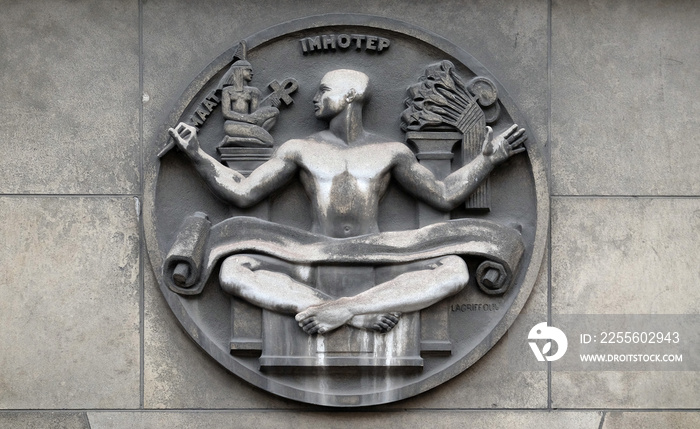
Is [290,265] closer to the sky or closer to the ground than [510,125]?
closer to the ground

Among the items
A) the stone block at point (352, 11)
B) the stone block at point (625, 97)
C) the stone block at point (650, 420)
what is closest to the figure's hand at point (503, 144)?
the stone block at point (352, 11)

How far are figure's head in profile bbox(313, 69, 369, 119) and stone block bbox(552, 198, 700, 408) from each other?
5.77 feet

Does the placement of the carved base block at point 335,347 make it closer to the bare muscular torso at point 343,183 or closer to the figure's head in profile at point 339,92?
the bare muscular torso at point 343,183

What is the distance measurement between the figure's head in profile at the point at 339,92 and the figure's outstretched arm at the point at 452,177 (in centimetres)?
59

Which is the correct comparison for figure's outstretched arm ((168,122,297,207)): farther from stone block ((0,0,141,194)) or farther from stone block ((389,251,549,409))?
stone block ((389,251,549,409))

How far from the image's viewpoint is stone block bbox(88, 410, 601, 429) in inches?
338

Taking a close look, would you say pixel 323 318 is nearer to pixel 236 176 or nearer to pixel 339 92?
pixel 236 176

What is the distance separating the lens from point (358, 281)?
854cm

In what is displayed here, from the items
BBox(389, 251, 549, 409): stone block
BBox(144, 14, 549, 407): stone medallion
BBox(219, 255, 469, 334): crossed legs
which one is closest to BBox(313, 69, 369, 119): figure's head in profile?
BBox(144, 14, 549, 407): stone medallion

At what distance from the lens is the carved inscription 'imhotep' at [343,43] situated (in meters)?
8.95

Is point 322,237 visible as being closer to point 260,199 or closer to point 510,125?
point 260,199

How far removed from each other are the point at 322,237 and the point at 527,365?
Answer: 1864 mm

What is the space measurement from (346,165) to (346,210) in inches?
13.6

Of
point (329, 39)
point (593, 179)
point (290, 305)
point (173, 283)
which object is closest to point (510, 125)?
Answer: point (593, 179)
